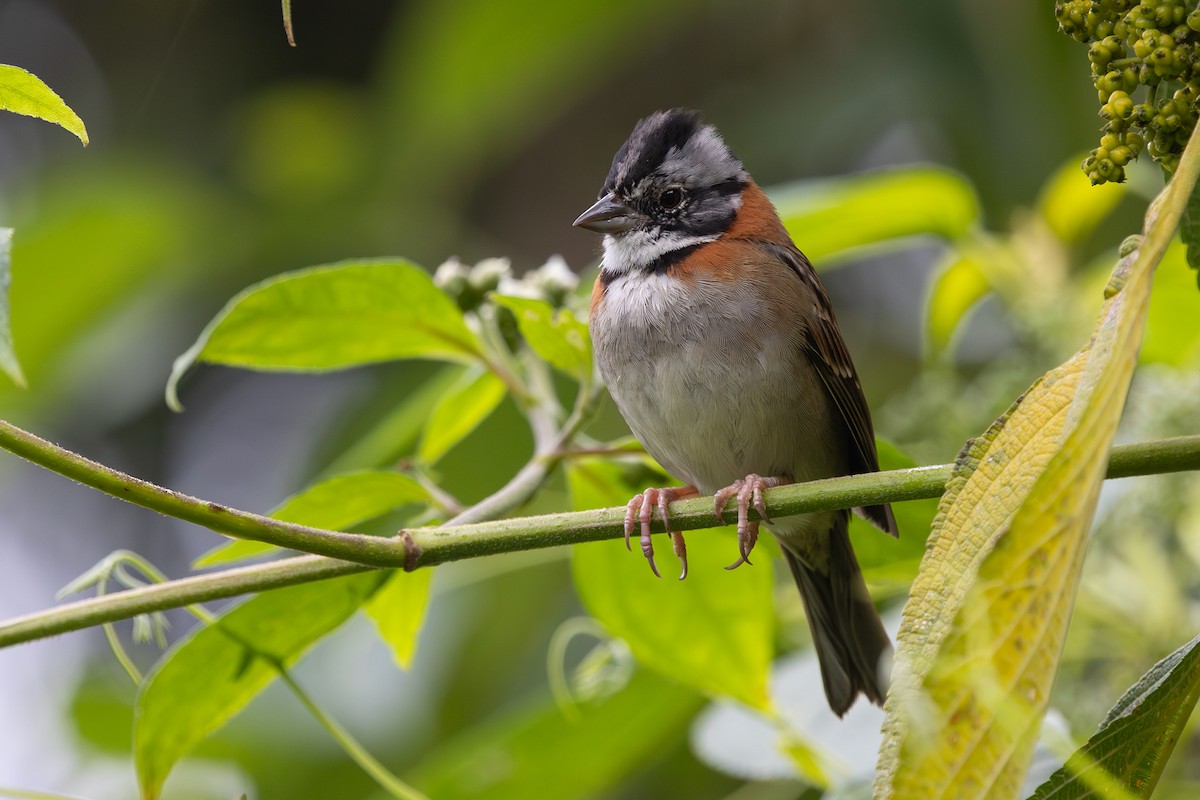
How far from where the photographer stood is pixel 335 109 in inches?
255

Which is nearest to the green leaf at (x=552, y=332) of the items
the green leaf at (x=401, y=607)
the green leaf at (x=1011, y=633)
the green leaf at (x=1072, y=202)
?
the green leaf at (x=401, y=607)

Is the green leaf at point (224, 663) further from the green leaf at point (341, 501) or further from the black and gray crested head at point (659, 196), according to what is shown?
the black and gray crested head at point (659, 196)

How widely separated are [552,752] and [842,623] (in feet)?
2.33

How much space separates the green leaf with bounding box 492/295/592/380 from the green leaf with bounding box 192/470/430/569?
295 mm

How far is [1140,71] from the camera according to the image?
1420 millimetres

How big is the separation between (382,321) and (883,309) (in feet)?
14.4

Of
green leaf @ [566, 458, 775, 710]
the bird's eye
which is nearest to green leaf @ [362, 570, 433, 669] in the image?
green leaf @ [566, 458, 775, 710]

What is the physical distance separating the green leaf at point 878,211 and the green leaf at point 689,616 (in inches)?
29.6

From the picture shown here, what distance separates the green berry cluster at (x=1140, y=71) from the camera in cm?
140

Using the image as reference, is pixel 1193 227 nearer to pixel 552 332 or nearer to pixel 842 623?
pixel 552 332

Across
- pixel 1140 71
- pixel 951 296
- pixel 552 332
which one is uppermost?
pixel 1140 71

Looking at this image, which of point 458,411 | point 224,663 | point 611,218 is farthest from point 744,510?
point 611,218

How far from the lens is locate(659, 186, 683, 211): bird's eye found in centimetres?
333

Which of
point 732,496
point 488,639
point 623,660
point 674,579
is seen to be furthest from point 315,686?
point 732,496
